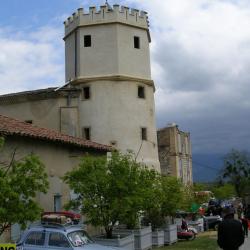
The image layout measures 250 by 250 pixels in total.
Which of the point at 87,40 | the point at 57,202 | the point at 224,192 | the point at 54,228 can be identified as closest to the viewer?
the point at 54,228

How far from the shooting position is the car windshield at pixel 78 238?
16344mm

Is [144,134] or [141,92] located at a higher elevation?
[141,92]

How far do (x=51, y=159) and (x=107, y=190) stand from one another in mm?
4088

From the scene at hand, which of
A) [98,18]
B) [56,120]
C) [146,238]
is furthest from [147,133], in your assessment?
[146,238]

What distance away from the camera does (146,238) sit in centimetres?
2555

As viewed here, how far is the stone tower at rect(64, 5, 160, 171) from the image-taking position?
39.6 metres

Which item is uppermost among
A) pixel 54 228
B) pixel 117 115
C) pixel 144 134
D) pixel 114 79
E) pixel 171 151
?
pixel 114 79

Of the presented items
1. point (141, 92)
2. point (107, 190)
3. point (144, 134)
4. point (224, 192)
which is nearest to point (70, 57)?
point (141, 92)

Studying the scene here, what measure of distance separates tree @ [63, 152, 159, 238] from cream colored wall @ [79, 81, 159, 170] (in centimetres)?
1667

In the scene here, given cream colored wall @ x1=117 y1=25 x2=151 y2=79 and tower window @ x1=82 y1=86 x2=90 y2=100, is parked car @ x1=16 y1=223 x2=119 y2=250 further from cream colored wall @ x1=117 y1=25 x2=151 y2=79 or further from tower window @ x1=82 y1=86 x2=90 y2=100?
cream colored wall @ x1=117 y1=25 x2=151 y2=79

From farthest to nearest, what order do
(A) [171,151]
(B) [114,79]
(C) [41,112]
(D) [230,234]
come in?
(A) [171,151]
(B) [114,79]
(C) [41,112]
(D) [230,234]

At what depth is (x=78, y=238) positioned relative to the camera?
16703mm

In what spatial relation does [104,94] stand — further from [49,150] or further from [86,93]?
[49,150]

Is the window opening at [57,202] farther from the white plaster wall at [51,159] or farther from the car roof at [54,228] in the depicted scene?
the car roof at [54,228]
